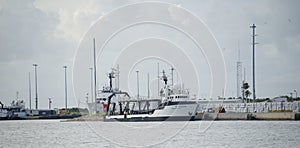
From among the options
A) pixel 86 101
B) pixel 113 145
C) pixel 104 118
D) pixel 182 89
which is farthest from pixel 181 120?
pixel 86 101

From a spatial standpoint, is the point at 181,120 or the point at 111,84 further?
the point at 111,84

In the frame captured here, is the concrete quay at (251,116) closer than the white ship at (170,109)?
Yes

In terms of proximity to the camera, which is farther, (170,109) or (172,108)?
(170,109)

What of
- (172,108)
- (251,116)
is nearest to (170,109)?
(172,108)

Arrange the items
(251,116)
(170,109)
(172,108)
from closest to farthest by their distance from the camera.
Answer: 1. (251,116)
2. (172,108)
3. (170,109)

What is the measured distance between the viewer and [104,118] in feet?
461

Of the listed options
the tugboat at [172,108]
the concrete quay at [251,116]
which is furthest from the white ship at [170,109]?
the concrete quay at [251,116]

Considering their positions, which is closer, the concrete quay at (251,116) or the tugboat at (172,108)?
the concrete quay at (251,116)

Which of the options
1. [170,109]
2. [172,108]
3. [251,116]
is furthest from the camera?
[170,109]

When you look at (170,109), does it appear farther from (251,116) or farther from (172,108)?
(251,116)

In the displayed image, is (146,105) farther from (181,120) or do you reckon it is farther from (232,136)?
(232,136)

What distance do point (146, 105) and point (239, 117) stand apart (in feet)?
145

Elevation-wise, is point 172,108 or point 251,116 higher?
point 172,108

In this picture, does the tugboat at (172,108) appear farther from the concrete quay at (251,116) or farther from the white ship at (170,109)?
the concrete quay at (251,116)
